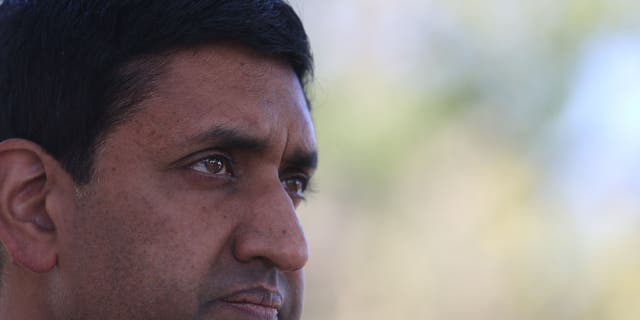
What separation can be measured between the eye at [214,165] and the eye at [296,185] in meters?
0.29

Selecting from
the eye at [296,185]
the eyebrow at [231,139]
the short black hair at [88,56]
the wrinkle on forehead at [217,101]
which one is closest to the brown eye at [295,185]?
the eye at [296,185]

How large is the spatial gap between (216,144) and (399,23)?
6.44 meters

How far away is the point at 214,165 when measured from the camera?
248 centimetres

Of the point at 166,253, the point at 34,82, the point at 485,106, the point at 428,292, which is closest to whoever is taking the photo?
the point at 166,253

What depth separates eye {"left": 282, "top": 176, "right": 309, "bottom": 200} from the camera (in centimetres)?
280

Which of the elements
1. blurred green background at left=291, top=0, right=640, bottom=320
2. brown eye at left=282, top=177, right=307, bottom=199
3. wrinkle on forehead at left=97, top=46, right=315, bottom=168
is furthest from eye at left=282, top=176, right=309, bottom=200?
blurred green background at left=291, top=0, right=640, bottom=320

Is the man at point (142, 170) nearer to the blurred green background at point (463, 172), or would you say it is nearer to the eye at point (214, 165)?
the eye at point (214, 165)

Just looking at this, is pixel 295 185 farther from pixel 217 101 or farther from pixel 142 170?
pixel 142 170

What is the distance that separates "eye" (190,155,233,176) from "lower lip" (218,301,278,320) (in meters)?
0.34

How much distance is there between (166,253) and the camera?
236 centimetres

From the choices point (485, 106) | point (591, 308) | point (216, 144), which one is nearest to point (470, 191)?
point (485, 106)

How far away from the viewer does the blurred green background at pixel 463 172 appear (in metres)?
8.22

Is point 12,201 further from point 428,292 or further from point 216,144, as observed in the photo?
point 428,292

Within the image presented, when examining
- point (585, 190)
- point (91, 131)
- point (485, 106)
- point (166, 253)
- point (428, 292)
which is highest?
point (485, 106)
